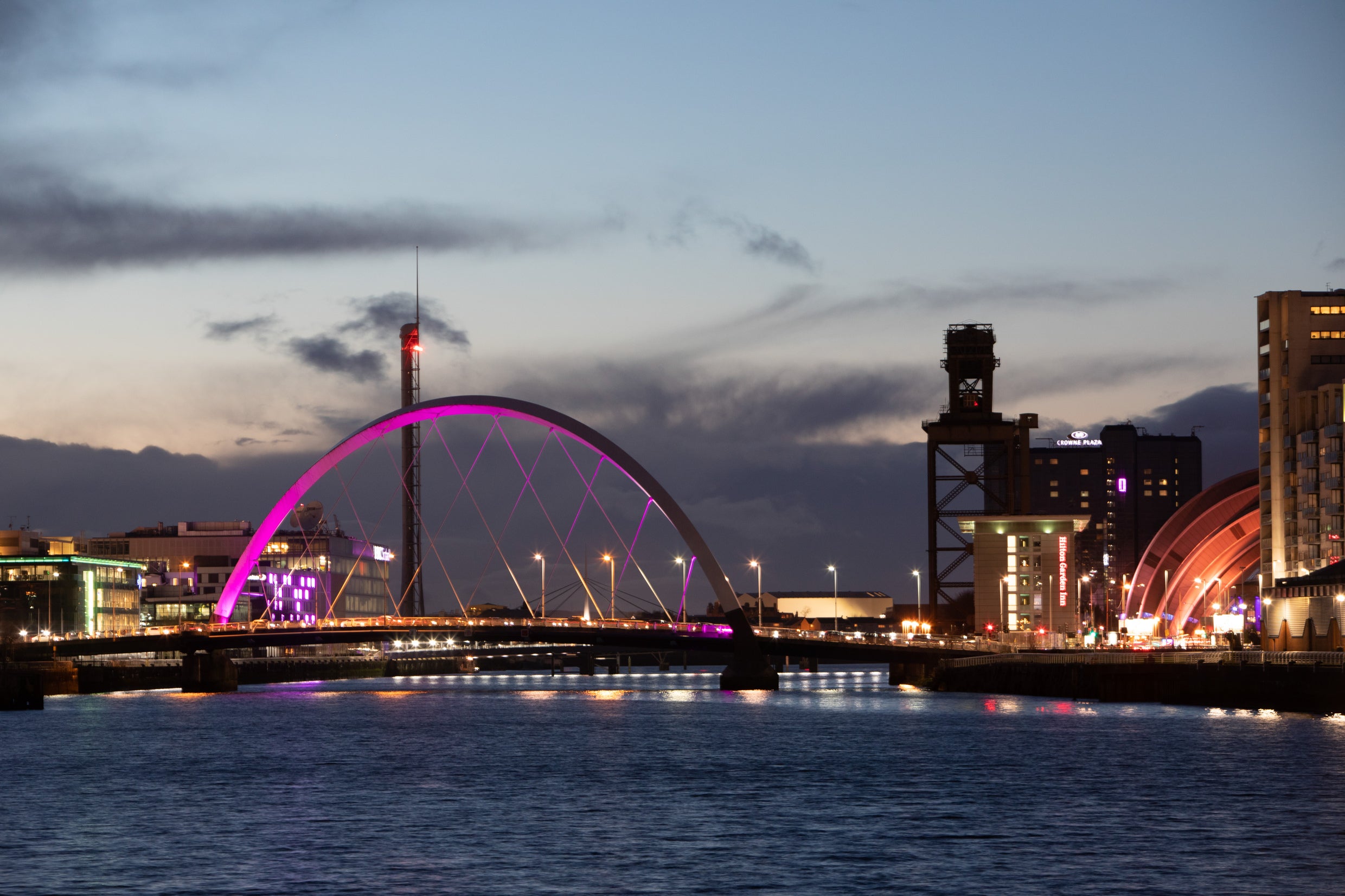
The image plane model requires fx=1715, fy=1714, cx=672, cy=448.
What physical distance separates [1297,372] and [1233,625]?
2671cm

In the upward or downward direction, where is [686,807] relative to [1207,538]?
downward

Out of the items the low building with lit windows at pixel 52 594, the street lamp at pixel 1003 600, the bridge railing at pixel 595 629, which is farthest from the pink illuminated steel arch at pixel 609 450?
the low building with lit windows at pixel 52 594

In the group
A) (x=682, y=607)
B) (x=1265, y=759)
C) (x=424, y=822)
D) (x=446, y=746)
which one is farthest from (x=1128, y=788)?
(x=682, y=607)

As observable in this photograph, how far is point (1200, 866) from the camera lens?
39938 millimetres

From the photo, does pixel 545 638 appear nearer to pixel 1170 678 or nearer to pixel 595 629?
pixel 595 629

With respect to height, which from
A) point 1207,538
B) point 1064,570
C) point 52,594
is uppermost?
point 1207,538

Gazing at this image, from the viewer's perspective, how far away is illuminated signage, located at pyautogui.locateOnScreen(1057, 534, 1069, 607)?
170m

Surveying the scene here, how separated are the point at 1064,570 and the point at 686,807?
12327cm

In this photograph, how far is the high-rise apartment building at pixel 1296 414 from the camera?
477 ft

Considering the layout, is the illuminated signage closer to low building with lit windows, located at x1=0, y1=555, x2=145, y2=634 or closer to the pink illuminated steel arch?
the pink illuminated steel arch

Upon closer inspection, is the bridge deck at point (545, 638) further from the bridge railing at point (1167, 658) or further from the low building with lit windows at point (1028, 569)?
the low building with lit windows at point (1028, 569)

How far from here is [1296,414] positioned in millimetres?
148500

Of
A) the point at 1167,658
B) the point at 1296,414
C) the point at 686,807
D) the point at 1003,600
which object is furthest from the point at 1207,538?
the point at 686,807

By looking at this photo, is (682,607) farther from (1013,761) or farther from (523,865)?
(523,865)
